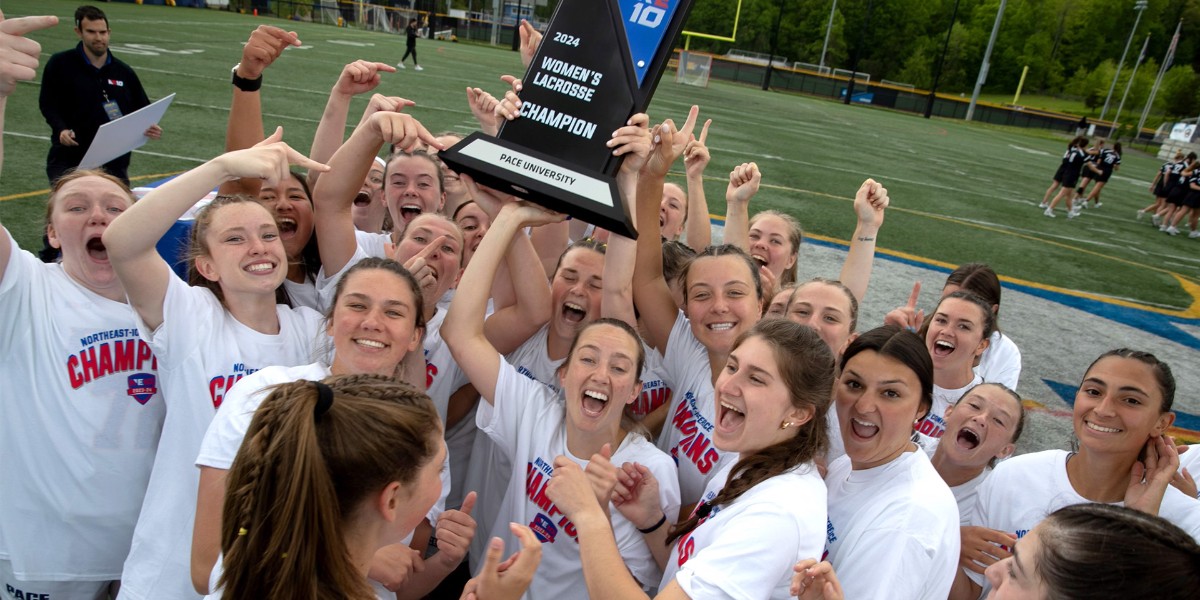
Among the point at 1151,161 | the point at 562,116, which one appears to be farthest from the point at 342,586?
the point at 1151,161

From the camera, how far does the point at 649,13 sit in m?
2.66

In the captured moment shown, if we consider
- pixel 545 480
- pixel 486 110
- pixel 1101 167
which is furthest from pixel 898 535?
pixel 1101 167

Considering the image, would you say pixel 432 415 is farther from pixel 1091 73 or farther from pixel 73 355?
pixel 1091 73

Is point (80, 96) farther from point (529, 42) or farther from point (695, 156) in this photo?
point (695, 156)

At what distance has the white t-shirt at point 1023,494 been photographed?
284 cm

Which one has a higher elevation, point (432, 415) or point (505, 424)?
point (432, 415)

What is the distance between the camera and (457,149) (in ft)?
8.52

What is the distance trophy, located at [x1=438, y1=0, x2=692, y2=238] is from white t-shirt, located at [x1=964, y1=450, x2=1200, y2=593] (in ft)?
6.53

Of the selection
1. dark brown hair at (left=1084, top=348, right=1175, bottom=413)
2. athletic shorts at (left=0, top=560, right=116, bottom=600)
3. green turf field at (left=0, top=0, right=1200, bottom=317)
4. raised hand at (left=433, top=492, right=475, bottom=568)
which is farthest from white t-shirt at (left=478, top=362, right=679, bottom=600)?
green turf field at (left=0, top=0, right=1200, bottom=317)

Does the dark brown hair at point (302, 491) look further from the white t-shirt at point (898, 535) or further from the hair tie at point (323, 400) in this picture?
the white t-shirt at point (898, 535)

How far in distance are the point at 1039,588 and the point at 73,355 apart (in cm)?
326

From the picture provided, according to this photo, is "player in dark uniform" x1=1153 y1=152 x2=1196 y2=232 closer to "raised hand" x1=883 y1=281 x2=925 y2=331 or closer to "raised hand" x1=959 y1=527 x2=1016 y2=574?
"raised hand" x1=883 y1=281 x2=925 y2=331

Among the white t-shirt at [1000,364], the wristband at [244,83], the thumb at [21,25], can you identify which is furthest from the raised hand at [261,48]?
the white t-shirt at [1000,364]

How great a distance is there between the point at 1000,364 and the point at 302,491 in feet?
14.3
